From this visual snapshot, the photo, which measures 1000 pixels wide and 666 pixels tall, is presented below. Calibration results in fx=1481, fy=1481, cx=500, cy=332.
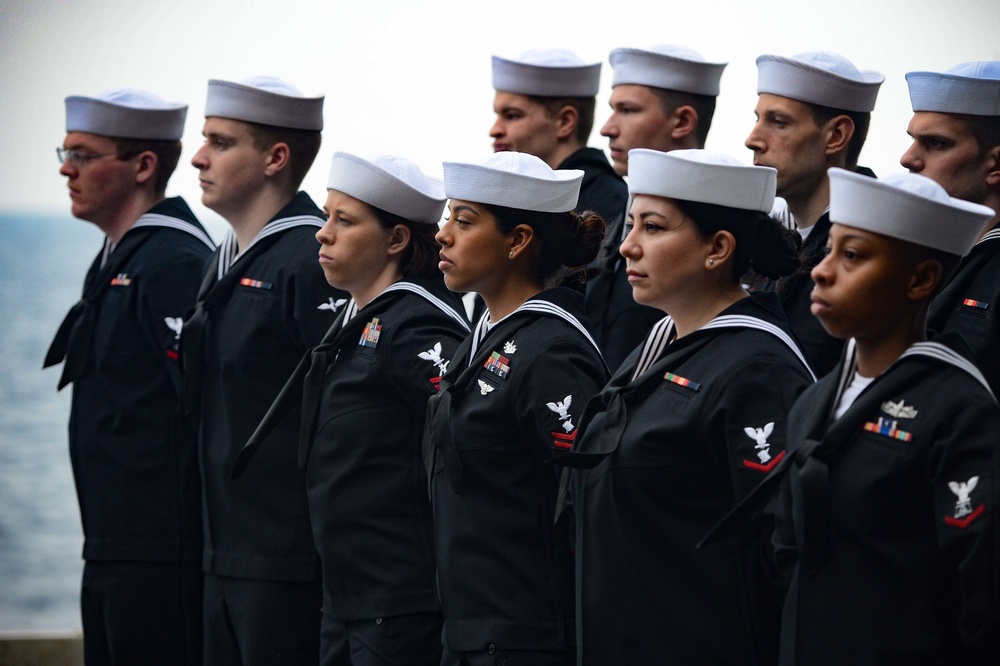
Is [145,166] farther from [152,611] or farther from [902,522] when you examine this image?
[902,522]

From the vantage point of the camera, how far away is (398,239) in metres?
3.81

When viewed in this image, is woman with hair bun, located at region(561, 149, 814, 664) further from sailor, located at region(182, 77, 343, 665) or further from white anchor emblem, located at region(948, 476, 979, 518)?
sailor, located at region(182, 77, 343, 665)

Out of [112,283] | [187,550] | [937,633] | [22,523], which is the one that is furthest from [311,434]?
[22,523]

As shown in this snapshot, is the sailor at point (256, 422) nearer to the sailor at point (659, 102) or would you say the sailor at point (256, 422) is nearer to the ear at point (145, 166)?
the ear at point (145, 166)

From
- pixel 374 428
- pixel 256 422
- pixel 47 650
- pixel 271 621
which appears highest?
pixel 374 428

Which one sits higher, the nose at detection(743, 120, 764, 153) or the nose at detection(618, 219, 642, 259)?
the nose at detection(743, 120, 764, 153)

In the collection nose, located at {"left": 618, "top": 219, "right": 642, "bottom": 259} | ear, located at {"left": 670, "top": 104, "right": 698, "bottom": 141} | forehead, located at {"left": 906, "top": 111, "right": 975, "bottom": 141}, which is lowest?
ear, located at {"left": 670, "top": 104, "right": 698, "bottom": 141}

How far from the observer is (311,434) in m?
3.69

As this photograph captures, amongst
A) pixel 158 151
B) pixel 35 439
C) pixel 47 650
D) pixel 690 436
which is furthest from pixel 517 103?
pixel 35 439

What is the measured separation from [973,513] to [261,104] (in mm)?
2740

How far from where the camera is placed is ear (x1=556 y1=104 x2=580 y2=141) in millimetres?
4891

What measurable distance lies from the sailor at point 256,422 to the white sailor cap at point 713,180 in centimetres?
134

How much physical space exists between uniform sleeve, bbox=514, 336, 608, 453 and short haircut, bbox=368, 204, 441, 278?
69cm

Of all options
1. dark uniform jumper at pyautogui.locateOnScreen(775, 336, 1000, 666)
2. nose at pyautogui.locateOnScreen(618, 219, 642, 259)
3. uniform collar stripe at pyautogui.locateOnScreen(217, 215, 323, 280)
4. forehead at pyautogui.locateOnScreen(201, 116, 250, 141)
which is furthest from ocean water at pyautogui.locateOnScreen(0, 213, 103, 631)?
dark uniform jumper at pyautogui.locateOnScreen(775, 336, 1000, 666)
